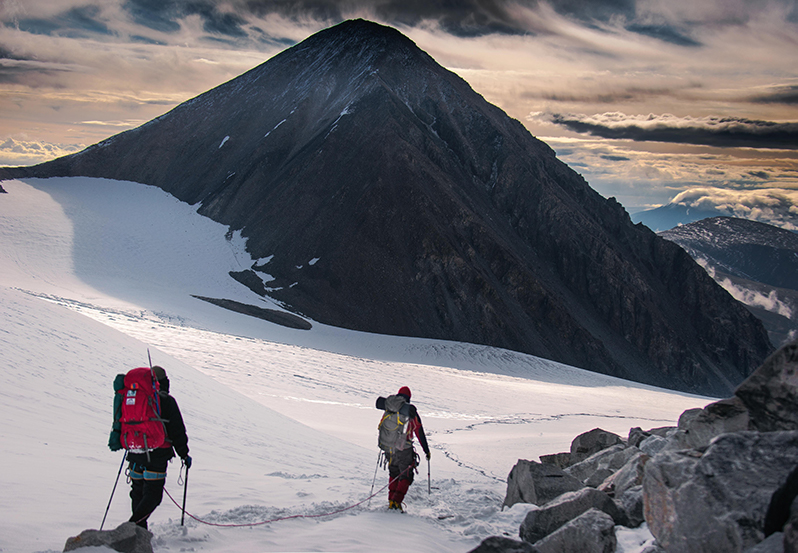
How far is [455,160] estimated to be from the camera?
6800cm

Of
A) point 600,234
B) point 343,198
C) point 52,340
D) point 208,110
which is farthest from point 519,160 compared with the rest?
point 52,340

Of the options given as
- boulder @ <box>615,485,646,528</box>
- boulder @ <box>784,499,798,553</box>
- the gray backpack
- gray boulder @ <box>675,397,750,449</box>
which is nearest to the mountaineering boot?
the gray backpack

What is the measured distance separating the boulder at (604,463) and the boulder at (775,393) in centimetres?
374

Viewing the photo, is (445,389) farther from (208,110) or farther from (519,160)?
(208,110)

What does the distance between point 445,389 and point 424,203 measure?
31861 mm

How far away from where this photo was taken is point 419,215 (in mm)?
53625

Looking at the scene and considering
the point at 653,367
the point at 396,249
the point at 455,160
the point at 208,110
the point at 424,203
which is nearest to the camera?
the point at 396,249

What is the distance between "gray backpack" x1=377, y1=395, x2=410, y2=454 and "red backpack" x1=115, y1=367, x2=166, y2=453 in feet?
10.6

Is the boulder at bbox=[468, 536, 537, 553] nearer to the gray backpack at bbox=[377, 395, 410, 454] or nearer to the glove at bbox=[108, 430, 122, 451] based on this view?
the gray backpack at bbox=[377, 395, 410, 454]

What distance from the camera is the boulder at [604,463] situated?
8.95 metres

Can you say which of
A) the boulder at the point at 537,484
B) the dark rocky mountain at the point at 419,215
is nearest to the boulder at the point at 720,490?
the boulder at the point at 537,484

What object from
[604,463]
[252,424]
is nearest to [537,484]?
[604,463]

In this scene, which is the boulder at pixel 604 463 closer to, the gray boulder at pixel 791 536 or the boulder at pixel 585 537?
the boulder at pixel 585 537

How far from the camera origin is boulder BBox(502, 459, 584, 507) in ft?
24.9
